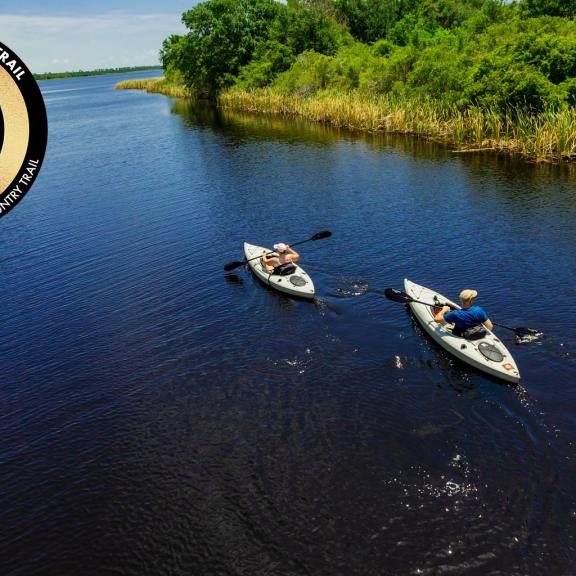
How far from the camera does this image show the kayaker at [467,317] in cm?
1355

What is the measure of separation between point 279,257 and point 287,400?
292 inches

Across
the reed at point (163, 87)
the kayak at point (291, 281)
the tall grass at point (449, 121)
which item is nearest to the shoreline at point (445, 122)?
the tall grass at point (449, 121)

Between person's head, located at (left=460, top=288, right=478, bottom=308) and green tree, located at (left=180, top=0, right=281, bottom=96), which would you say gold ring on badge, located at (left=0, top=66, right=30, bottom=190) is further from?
green tree, located at (left=180, top=0, right=281, bottom=96)

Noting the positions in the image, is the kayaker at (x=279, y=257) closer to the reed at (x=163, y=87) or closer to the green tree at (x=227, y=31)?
the green tree at (x=227, y=31)

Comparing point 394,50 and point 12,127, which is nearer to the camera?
point 12,127

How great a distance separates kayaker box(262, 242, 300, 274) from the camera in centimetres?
1895

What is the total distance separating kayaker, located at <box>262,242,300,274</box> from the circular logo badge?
587 inches

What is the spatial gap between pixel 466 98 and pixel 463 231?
1777 centimetres

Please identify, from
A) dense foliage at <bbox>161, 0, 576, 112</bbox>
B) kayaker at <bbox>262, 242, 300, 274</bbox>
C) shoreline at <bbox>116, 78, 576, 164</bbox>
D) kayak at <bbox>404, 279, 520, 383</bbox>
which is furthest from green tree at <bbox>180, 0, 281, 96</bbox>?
kayak at <bbox>404, 279, 520, 383</bbox>

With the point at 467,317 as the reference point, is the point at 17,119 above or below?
above

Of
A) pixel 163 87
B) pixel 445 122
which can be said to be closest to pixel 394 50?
pixel 445 122

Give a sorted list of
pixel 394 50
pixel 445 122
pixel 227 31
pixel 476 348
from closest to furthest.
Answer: pixel 476 348 → pixel 445 122 → pixel 394 50 → pixel 227 31

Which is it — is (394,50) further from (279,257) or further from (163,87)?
(163,87)

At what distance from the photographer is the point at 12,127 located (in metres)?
3.62
